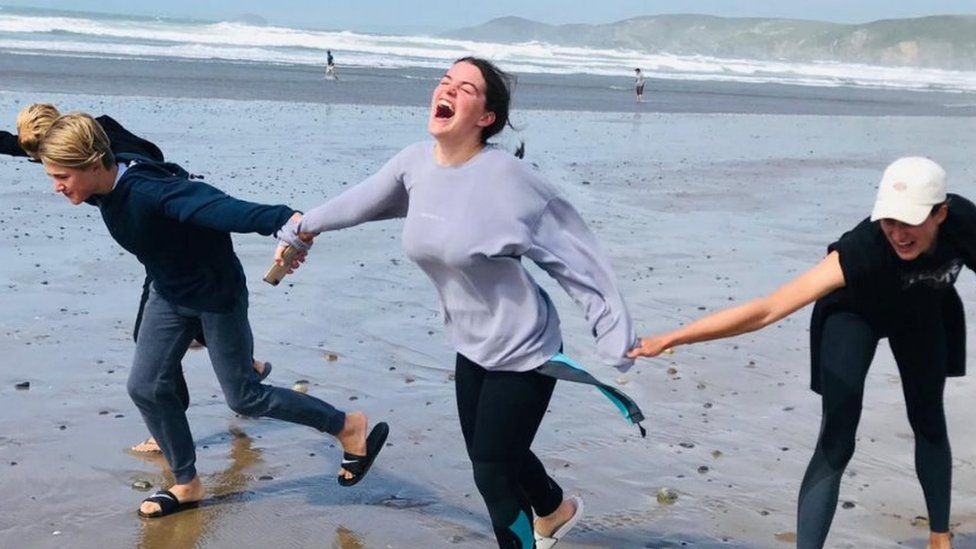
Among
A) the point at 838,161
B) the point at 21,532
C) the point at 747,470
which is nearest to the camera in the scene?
the point at 21,532

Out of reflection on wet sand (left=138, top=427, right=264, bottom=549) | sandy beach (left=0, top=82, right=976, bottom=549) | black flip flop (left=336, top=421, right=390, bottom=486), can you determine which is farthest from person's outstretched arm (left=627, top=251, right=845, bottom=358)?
reflection on wet sand (left=138, top=427, right=264, bottom=549)

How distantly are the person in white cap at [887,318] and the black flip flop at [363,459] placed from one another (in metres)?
1.71

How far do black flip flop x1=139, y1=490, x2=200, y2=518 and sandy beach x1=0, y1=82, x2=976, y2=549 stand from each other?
0.06 m

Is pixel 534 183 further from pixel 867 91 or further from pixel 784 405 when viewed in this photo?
pixel 867 91

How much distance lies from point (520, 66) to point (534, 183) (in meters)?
55.5

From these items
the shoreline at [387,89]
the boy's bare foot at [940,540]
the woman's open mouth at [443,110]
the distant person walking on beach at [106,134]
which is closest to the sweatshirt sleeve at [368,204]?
the woman's open mouth at [443,110]

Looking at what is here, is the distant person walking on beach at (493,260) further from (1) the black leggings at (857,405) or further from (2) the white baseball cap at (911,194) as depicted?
(2) the white baseball cap at (911,194)

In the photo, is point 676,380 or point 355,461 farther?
point 676,380

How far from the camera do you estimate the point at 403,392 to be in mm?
6910

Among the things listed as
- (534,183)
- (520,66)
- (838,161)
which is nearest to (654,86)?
(520,66)

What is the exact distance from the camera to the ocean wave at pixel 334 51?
51.2 m

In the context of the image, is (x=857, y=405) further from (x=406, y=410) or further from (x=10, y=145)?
(x=10, y=145)

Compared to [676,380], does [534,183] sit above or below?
above

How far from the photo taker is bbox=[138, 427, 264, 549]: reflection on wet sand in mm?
4996
